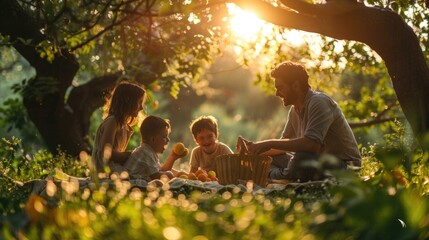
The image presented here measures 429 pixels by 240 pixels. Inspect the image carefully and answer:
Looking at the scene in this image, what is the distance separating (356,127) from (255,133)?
33922 millimetres

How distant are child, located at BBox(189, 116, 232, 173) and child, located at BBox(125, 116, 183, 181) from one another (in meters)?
0.62

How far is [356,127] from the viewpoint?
40.7 ft

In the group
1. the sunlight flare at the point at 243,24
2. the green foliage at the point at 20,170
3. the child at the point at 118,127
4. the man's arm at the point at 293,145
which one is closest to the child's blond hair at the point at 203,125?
the child at the point at 118,127

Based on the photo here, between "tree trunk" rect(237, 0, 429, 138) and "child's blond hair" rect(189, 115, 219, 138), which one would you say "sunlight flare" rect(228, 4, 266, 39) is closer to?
"child's blond hair" rect(189, 115, 219, 138)

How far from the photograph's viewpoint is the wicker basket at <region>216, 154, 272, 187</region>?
5758 mm

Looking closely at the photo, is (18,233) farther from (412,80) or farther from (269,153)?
(269,153)

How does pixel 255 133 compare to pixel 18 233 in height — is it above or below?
below

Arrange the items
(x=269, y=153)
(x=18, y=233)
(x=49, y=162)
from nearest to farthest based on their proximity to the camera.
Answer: (x=18, y=233) → (x=269, y=153) → (x=49, y=162)

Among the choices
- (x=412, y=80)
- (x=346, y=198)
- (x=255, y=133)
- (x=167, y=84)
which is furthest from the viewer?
(x=255, y=133)

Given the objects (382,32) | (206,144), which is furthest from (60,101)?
(382,32)

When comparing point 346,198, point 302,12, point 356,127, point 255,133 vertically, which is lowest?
point 255,133

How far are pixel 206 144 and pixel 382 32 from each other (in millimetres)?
2363

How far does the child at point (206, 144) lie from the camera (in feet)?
23.7

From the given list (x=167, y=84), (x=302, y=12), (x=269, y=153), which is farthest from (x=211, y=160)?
(x=167, y=84)
